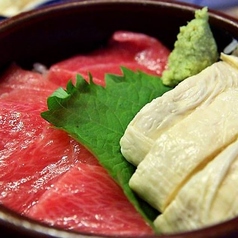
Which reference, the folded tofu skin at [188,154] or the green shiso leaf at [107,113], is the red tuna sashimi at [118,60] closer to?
the green shiso leaf at [107,113]

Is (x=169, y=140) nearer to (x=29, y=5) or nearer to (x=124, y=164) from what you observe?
(x=124, y=164)

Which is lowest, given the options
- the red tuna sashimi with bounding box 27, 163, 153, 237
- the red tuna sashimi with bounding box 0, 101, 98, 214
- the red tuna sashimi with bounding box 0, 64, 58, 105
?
the red tuna sashimi with bounding box 27, 163, 153, 237

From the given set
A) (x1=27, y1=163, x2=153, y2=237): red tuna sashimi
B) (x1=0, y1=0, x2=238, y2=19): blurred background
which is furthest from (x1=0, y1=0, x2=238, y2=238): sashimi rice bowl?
(x1=0, y1=0, x2=238, y2=19): blurred background

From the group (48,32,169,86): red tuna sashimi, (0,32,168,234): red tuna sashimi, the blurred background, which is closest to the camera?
(0,32,168,234): red tuna sashimi

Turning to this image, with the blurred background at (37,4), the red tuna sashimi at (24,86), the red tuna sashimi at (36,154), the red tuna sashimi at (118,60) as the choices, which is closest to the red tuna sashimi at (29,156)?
the red tuna sashimi at (36,154)

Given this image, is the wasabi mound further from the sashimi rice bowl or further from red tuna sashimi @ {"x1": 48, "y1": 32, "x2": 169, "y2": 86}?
red tuna sashimi @ {"x1": 48, "y1": 32, "x2": 169, "y2": 86}

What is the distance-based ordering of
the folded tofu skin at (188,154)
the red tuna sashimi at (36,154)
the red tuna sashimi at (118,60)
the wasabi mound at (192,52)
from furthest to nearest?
the red tuna sashimi at (118,60) → the wasabi mound at (192,52) → the red tuna sashimi at (36,154) → the folded tofu skin at (188,154)
